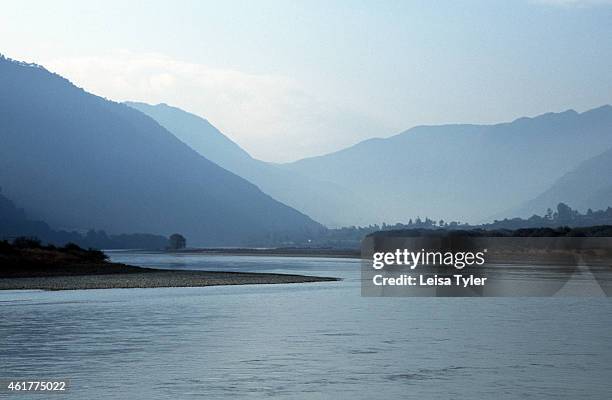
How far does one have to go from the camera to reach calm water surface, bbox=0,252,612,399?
30000 millimetres

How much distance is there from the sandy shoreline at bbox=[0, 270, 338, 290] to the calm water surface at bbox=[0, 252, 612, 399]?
14.3 meters

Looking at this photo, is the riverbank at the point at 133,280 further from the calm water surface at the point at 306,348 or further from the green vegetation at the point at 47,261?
the calm water surface at the point at 306,348

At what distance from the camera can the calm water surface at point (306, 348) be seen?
30000mm

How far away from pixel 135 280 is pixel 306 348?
53644mm

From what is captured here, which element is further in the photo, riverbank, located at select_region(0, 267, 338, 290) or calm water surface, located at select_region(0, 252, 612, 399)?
riverbank, located at select_region(0, 267, 338, 290)

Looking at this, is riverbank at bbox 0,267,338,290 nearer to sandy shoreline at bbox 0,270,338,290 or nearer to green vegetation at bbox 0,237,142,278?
sandy shoreline at bbox 0,270,338,290

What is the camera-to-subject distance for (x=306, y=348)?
39.1 m

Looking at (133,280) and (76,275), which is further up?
(76,275)

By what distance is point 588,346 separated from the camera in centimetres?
4056

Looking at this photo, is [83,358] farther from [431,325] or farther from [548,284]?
[548,284]

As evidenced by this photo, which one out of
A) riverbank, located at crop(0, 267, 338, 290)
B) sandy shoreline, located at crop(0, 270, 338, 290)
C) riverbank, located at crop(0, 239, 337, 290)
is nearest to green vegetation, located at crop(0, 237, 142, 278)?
riverbank, located at crop(0, 239, 337, 290)

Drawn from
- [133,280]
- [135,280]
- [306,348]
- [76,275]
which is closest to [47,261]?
[76,275]

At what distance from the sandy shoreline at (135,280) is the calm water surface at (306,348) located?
46.9 feet

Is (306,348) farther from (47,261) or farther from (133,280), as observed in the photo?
(47,261)
